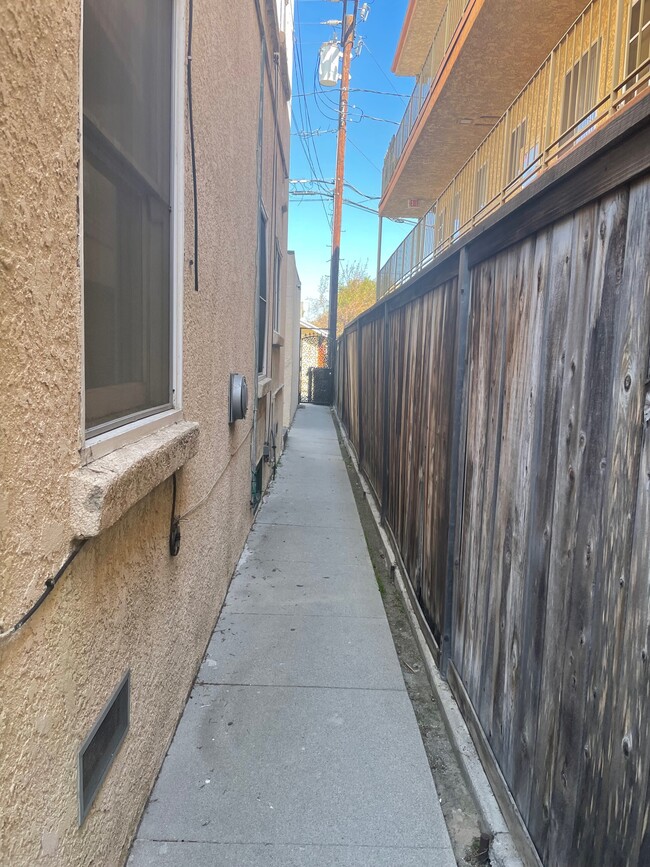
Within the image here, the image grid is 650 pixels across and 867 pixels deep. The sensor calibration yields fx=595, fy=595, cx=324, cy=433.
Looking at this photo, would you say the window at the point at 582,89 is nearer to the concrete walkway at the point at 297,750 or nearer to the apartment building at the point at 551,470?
the apartment building at the point at 551,470

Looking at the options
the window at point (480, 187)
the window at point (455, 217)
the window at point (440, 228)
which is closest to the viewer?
the window at point (480, 187)

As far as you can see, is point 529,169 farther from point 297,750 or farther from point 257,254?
point 297,750

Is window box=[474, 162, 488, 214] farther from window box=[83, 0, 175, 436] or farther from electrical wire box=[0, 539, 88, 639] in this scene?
electrical wire box=[0, 539, 88, 639]

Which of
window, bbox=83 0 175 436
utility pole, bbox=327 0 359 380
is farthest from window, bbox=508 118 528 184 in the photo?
utility pole, bbox=327 0 359 380

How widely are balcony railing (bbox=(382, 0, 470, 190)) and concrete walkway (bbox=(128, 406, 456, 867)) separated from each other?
7053 millimetres

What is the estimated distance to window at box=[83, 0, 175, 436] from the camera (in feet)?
5.43

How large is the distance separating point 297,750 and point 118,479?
1686mm

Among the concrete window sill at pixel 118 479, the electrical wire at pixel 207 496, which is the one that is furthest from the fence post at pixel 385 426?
the concrete window sill at pixel 118 479

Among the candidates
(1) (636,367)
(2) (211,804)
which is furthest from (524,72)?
(2) (211,804)

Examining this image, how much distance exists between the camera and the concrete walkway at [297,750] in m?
2.08

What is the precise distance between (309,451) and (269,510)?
12.9 feet

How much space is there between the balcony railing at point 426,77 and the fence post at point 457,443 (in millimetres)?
5825

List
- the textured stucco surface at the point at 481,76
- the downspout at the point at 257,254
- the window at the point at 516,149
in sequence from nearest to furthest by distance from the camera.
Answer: the window at the point at 516,149, the downspout at the point at 257,254, the textured stucco surface at the point at 481,76

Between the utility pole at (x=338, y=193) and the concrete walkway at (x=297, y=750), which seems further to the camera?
the utility pole at (x=338, y=193)
